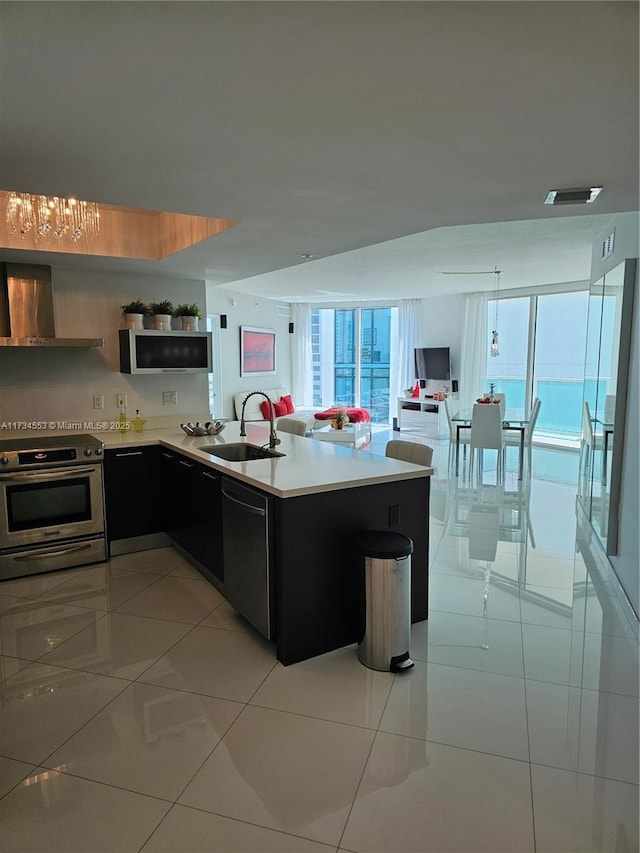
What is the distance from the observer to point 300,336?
11.7 m

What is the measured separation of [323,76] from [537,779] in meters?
2.39

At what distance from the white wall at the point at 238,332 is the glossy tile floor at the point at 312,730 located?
588 cm

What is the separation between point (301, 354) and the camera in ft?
38.7

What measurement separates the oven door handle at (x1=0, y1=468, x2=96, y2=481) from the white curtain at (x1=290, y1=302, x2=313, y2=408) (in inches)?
315

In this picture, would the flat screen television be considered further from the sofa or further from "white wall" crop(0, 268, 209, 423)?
"white wall" crop(0, 268, 209, 423)

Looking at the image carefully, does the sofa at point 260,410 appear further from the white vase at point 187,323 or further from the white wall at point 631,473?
the white wall at point 631,473

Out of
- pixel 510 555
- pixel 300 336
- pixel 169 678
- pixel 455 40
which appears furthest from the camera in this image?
pixel 300 336

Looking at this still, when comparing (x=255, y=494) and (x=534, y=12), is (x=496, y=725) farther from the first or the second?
(x=534, y=12)

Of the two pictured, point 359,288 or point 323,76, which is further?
point 359,288

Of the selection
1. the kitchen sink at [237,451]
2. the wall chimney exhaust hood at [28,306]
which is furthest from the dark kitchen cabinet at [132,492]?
the wall chimney exhaust hood at [28,306]

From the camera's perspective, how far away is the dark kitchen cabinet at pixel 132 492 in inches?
161

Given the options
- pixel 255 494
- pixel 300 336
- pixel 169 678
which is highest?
pixel 300 336

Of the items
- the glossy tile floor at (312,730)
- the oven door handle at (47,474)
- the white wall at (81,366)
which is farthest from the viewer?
the white wall at (81,366)

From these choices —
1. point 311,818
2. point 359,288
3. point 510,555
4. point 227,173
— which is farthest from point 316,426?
point 311,818
